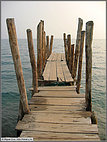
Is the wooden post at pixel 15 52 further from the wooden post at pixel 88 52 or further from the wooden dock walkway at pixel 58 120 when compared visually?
the wooden post at pixel 88 52

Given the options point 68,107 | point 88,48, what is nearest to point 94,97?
point 68,107

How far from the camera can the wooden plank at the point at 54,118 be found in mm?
3229

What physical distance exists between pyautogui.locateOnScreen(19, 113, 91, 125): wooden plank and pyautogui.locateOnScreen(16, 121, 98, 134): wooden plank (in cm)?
11

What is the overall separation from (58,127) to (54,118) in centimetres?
34

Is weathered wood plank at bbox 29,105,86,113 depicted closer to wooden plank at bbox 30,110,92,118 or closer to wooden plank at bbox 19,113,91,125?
wooden plank at bbox 30,110,92,118

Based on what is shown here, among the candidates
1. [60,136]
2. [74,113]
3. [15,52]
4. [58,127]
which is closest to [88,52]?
[74,113]

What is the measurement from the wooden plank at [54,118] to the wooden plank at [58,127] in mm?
109

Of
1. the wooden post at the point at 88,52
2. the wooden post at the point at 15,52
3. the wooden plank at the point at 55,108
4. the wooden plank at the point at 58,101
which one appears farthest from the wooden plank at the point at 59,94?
the wooden post at the point at 15,52

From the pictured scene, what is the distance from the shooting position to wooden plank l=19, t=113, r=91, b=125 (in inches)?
127

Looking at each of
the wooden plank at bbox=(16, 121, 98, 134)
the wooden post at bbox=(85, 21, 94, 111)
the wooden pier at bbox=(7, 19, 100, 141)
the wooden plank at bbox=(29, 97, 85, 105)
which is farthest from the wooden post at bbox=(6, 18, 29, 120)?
the wooden post at bbox=(85, 21, 94, 111)

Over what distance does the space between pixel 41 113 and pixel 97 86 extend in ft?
28.3

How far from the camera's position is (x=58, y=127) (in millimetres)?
3033

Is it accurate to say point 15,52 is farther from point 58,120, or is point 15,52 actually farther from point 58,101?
point 58,101

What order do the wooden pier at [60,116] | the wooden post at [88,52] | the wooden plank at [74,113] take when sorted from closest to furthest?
the wooden pier at [60,116] < the wooden post at [88,52] < the wooden plank at [74,113]
